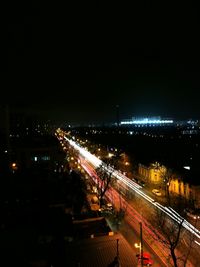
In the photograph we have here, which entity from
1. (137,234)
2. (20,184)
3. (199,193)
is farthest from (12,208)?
(199,193)

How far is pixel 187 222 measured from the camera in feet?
51.1

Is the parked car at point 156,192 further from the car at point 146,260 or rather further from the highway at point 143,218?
the car at point 146,260

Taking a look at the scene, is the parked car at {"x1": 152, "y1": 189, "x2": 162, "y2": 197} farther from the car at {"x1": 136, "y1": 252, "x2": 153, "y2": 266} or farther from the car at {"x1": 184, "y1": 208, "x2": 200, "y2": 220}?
the car at {"x1": 136, "y1": 252, "x2": 153, "y2": 266}

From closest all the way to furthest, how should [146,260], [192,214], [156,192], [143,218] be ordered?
[146,260]
[192,214]
[143,218]
[156,192]

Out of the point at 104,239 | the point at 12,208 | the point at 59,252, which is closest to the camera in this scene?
the point at 59,252

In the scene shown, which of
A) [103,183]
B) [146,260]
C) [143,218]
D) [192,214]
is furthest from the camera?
[103,183]

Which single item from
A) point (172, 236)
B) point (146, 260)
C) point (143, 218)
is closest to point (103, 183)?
point (143, 218)

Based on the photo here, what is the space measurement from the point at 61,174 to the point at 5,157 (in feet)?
26.6

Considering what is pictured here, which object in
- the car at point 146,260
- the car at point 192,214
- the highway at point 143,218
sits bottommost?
the car at point 146,260

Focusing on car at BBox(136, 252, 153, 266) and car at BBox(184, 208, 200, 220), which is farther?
car at BBox(184, 208, 200, 220)

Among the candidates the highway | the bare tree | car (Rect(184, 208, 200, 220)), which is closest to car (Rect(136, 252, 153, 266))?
the highway

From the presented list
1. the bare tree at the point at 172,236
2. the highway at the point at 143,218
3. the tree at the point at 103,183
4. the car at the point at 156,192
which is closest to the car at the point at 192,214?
the highway at the point at 143,218

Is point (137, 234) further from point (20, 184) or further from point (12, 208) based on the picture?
point (20, 184)

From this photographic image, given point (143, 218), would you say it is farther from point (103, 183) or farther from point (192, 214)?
point (103, 183)
